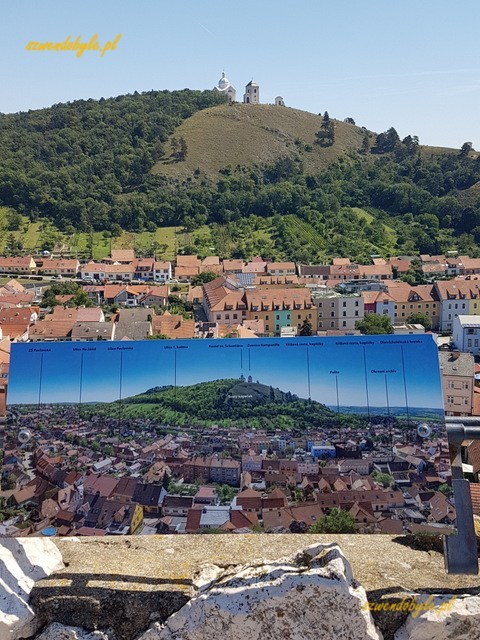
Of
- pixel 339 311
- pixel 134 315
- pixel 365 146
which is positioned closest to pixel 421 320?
pixel 339 311

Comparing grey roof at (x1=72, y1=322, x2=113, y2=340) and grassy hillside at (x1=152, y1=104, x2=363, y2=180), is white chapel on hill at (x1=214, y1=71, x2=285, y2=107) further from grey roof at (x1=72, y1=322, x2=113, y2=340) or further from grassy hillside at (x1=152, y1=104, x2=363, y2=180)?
grey roof at (x1=72, y1=322, x2=113, y2=340)

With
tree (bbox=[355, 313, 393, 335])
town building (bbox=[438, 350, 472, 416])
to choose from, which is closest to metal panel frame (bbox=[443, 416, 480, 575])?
town building (bbox=[438, 350, 472, 416])

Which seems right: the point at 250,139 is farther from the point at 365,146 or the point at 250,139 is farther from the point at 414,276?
the point at 414,276

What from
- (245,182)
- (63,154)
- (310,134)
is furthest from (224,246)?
(310,134)

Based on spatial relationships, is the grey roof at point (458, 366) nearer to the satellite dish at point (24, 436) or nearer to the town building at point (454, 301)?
the satellite dish at point (24, 436)

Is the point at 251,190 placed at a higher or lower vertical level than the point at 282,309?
higher

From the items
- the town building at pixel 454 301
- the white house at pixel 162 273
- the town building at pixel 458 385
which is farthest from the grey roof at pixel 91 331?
the white house at pixel 162 273
